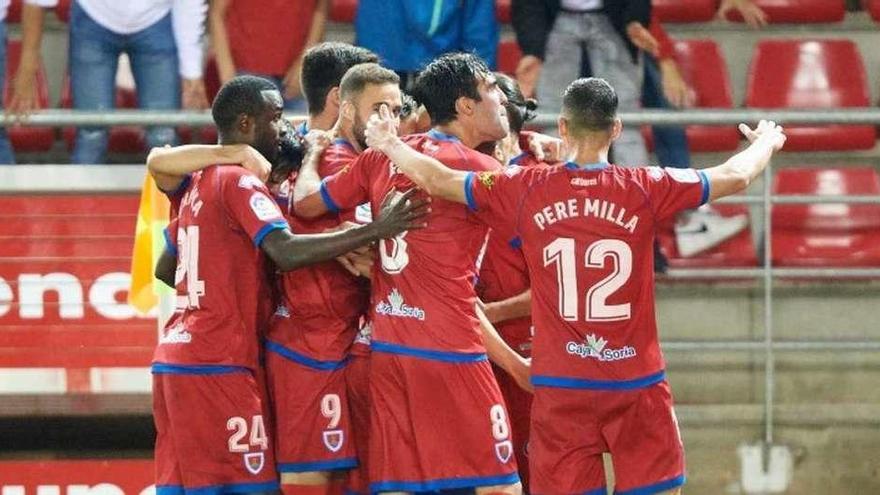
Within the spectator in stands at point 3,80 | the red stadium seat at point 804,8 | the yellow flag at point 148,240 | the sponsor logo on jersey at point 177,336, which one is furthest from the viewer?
the red stadium seat at point 804,8

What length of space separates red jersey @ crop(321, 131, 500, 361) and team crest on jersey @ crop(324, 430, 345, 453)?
1.26ft

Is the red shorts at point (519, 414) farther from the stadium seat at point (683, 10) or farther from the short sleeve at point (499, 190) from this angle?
the stadium seat at point (683, 10)

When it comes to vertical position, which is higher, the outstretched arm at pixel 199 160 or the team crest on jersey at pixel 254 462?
the outstretched arm at pixel 199 160

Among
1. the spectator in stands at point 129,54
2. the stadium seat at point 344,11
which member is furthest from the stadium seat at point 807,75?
the spectator in stands at point 129,54

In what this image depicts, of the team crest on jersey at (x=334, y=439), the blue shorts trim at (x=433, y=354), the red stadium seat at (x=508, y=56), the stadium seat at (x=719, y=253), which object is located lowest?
the team crest on jersey at (x=334, y=439)

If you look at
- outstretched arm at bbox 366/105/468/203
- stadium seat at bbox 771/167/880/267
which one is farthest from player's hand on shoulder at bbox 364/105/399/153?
stadium seat at bbox 771/167/880/267

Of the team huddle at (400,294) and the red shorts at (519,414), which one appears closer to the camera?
the team huddle at (400,294)

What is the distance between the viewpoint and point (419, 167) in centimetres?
547

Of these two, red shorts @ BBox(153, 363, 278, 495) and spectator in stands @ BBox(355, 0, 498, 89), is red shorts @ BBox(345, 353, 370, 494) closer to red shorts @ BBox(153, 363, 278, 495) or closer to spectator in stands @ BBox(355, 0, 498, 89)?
red shorts @ BBox(153, 363, 278, 495)

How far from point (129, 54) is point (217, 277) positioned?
2.84 m

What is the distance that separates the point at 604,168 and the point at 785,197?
255 cm

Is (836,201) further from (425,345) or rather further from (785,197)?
(425,345)

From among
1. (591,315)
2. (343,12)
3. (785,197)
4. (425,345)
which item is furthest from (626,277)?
(343,12)

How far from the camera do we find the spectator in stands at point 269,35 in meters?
8.48
